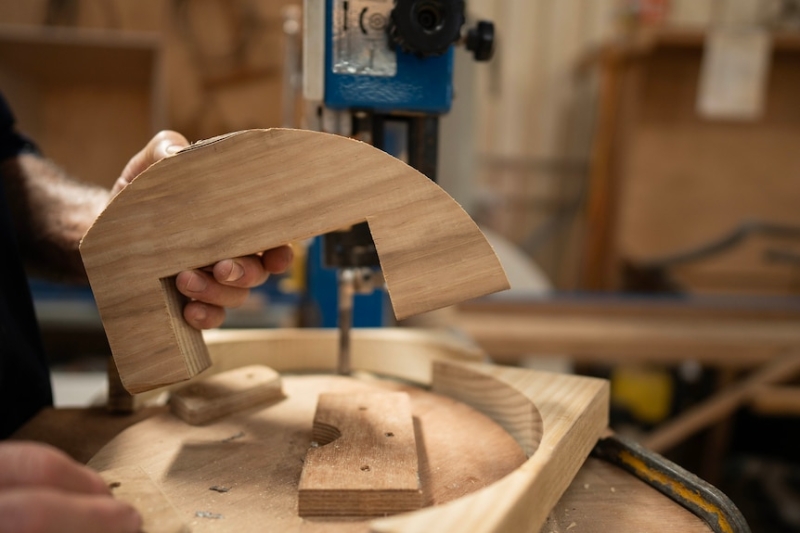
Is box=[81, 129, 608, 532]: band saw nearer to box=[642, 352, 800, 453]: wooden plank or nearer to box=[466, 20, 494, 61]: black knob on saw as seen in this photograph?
box=[466, 20, 494, 61]: black knob on saw

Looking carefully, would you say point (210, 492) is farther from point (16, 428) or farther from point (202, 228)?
point (16, 428)

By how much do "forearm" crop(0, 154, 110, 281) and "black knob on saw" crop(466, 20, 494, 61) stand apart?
2.13ft

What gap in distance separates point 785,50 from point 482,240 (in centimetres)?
292

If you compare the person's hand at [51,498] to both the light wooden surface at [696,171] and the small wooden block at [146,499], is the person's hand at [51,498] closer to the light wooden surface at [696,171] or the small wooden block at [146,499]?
the small wooden block at [146,499]

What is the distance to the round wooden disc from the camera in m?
0.52

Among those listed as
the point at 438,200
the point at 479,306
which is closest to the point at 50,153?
the point at 479,306

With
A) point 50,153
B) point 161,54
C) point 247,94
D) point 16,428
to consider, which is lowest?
point 16,428

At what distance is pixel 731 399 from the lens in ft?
6.26

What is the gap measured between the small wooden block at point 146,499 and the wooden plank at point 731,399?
196 centimetres

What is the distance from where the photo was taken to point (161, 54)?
2.20m

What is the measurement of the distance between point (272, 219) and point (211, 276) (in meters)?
0.19

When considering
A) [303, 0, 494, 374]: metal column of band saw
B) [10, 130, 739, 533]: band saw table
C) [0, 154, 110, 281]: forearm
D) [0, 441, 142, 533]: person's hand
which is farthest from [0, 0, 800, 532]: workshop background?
[0, 441, 142, 533]: person's hand

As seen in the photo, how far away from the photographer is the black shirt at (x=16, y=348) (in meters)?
0.73

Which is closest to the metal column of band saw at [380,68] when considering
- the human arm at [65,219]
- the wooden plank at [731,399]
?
the human arm at [65,219]
